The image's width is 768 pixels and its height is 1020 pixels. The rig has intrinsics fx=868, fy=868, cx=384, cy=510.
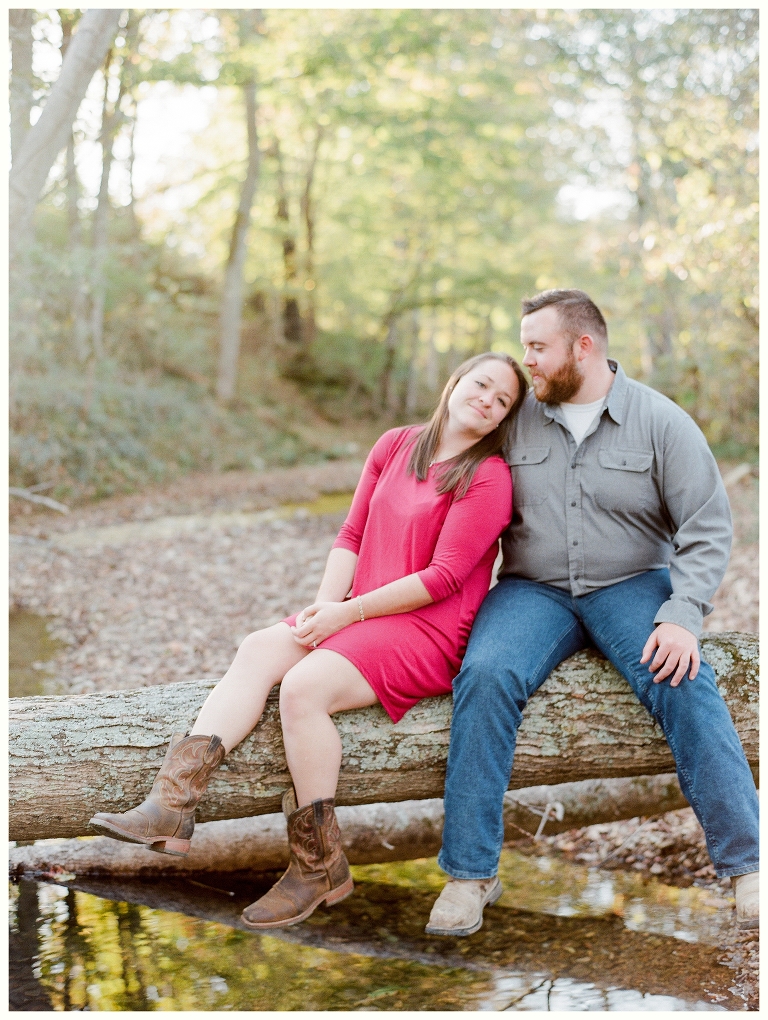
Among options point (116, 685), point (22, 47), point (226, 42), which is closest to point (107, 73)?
point (226, 42)

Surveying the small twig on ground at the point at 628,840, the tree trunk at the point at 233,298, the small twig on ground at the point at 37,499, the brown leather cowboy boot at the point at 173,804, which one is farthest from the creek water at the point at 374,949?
the tree trunk at the point at 233,298

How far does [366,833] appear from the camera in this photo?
398 centimetres

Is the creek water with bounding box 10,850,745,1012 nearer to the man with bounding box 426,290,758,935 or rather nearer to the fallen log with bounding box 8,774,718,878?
the fallen log with bounding box 8,774,718,878

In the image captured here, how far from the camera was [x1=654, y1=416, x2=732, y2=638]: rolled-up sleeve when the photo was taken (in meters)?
3.07

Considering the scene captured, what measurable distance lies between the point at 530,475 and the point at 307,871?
1667 mm

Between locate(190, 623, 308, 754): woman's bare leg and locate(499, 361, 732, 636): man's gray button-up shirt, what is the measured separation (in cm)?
100

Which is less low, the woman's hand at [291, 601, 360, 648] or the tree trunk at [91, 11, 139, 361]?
the tree trunk at [91, 11, 139, 361]

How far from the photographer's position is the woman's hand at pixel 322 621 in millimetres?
3092

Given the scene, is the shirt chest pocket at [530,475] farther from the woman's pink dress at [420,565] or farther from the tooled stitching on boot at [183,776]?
the tooled stitching on boot at [183,776]

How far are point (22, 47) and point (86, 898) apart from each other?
5293 mm

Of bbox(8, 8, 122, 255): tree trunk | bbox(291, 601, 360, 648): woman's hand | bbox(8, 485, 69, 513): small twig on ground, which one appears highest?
bbox(8, 8, 122, 255): tree trunk

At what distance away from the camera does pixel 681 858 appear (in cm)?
394

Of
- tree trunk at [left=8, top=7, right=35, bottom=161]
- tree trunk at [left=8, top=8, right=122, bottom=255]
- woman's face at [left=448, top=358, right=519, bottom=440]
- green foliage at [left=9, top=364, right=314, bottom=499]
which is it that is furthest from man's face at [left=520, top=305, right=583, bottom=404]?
green foliage at [left=9, top=364, right=314, bottom=499]

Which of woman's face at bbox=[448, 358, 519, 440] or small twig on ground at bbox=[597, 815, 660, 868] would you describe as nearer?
woman's face at bbox=[448, 358, 519, 440]
